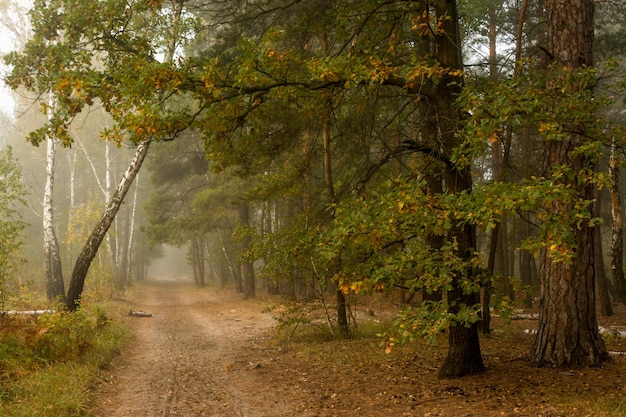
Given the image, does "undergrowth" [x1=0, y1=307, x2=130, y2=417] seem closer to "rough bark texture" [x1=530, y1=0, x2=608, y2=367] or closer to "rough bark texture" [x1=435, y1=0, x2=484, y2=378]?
"rough bark texture" [x1=435, y1=0, x2=484, y2=378]

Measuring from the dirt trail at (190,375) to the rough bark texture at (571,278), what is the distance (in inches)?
159

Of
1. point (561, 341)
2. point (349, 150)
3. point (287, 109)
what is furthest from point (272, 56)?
point (561, 341)

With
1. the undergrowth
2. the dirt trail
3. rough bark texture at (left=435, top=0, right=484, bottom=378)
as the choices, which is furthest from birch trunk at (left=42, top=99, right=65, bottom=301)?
rough bark texture at (left=435, top=0, right=484, bottom=378)

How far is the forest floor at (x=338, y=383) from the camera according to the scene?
5789 mm

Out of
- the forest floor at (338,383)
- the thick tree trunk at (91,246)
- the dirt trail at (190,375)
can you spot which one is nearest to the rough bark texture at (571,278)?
the forest floor at (338,383)

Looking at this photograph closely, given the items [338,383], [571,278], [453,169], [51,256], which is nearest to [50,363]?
[338,383]

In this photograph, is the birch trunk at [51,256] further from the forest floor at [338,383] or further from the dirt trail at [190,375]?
the forest floor at [338,383]

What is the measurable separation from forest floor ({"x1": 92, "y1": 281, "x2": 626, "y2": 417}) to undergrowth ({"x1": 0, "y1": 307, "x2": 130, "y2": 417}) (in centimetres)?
34

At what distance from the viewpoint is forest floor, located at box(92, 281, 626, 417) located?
579cm

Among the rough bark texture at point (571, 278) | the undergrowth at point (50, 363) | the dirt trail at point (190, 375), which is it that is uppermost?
the rough bark texture at point (571, 278)

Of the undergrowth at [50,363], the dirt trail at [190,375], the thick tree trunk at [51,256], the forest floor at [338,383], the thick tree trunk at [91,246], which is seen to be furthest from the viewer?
the thick tree trunk at [51,256]

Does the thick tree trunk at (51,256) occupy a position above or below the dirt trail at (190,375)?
above

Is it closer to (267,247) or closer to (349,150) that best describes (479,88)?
(349,150)

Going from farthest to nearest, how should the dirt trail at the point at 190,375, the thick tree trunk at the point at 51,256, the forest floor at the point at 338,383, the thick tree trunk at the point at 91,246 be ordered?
the thick tree trunk at the point at 51,256, the thick tree trunk at the point at 91,246, the dirt trail at the point at 190,375, the forest floor at the point at 338,383
